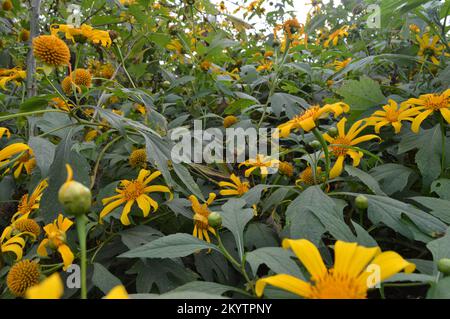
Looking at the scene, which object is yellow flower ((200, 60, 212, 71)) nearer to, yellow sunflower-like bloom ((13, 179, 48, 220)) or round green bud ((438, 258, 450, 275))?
yellow sunflower-like bloom ((13, 179, 48, 220))

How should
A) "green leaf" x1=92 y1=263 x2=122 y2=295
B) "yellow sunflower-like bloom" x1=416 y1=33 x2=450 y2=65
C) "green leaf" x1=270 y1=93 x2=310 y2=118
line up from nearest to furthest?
1. "green leaf" x1=92 y1=263 x2=122 y2=295
2. "green leaf" x1=270 y1=93 x2=310 y2=118
3. "yellow sunflower-like bloom" x1=416 y1=33 x2=450 y2=65

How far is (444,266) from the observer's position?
20.7 inches

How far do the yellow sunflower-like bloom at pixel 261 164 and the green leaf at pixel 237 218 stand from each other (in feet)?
0.86

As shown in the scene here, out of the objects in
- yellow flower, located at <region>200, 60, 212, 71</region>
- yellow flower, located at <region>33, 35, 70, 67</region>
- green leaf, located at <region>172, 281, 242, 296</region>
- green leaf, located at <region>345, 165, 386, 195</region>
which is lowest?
green leaf, located at <region>172, 281, 242, 296</region>

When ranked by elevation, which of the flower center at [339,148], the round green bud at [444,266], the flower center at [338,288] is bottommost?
the flower center at [338,288]

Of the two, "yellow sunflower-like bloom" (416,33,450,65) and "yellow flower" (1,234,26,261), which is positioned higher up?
"yellow sunflower-like bloom" (416,33,450,65)

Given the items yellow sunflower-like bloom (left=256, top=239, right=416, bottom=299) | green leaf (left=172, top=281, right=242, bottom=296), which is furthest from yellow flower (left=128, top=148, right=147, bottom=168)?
yellow sunflower-like bloom (left=256, top=239, right=416, bottom=299)

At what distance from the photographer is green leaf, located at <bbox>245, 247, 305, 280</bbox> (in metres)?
0.54

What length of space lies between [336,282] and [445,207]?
15.0 inches


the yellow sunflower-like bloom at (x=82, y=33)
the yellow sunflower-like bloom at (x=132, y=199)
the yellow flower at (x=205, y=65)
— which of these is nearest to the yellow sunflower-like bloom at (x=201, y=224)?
the yellow sunflower-like bloom at (x=132, y=199)

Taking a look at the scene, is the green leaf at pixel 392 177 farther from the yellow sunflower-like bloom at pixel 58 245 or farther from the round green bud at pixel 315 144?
the yellow sunflower-like bloom at pixel 58 245

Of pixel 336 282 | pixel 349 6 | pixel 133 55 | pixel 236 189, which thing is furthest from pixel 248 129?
pixel 349 6

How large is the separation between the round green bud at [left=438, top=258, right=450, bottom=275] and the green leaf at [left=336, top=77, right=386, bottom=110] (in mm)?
770

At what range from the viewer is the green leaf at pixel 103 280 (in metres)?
0.70
